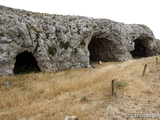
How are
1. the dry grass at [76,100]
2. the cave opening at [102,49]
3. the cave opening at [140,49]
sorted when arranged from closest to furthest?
the dry grass at [76,100], the cave opening at [102,49], the cave opening at [140,49]

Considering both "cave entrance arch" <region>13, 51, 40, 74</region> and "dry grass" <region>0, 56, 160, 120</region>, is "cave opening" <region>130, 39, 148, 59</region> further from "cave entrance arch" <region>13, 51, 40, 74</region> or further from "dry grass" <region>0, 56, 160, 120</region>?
"cave entrance arch" <region>13, 51, 40, 74</region>

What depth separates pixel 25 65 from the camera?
16.7m

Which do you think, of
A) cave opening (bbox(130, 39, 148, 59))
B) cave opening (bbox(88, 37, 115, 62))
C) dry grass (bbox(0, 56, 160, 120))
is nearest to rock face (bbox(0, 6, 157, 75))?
cave opening (bbox(88, 37, 115, 62))

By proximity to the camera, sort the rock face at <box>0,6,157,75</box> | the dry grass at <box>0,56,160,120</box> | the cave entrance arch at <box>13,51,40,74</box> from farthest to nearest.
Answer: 1. the cave entrance arch at <box>13,51,40,74</box>
2. the rock face at <box>0,6,157,75</box>
3. the dry grass at <box>0,56,160,120</box>

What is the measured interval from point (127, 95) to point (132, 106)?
1377mm

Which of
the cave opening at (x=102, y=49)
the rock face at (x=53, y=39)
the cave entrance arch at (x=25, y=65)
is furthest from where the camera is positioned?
the cave opening at (x=102, y=49)

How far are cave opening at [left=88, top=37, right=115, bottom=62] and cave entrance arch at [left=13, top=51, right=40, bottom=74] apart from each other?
13.7 meters

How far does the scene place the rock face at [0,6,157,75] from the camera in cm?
1344

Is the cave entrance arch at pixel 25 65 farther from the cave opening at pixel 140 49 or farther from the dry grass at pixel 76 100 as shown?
the cave opening at pixel 140 49

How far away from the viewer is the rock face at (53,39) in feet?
44.1

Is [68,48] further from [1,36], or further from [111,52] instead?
[111,52]

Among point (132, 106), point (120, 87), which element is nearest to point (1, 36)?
point (120, 87)

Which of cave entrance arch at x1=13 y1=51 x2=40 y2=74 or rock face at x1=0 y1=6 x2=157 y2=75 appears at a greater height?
rock face at x1=0 y1=6 x2=157 y2=75

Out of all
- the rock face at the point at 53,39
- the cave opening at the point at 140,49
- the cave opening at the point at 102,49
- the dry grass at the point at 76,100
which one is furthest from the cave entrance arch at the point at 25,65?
the cave opening at the point at 140,49
